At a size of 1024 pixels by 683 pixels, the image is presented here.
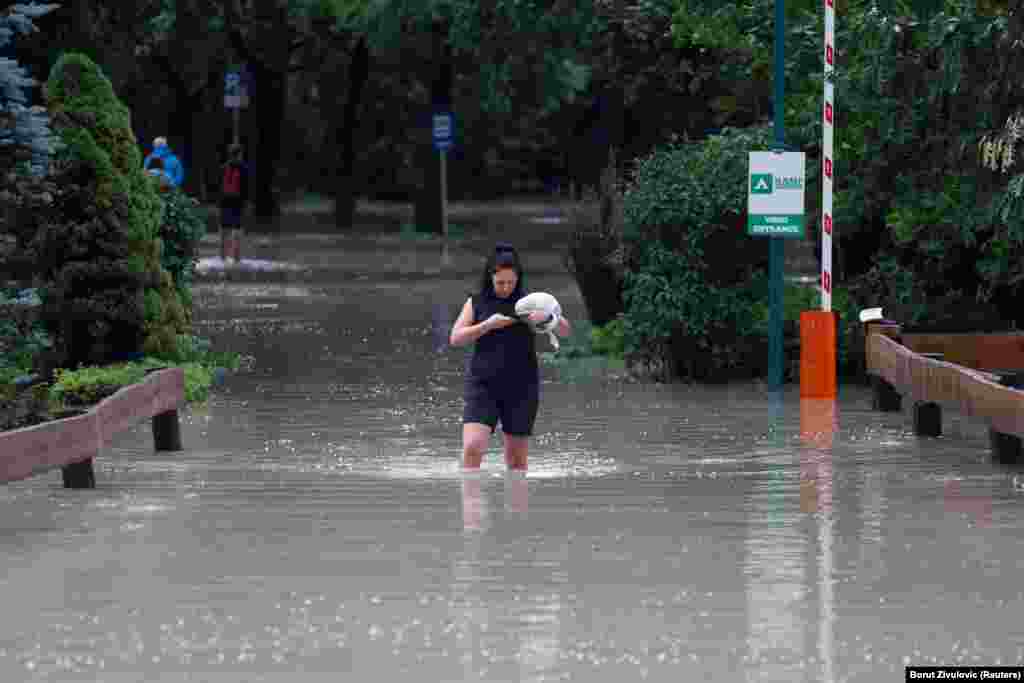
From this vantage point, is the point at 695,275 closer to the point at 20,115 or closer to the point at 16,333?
the point at 16,333

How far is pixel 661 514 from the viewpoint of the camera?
12.5 m

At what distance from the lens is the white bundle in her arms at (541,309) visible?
1399 cm

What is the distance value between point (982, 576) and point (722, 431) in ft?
25.1

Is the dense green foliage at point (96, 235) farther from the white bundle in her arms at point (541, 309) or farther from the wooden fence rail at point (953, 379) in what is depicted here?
the white bundle in her arms at point (541, 309)

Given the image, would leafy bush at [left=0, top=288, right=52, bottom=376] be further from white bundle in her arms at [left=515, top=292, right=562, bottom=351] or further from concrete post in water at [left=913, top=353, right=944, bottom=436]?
concrete post in water at [left=913, top=353, right=944, bottom=436]

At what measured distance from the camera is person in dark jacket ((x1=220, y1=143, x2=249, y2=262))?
45.9 m

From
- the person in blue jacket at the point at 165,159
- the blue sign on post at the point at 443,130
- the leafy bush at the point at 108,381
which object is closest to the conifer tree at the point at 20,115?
the leafy bush at the point at 108,381

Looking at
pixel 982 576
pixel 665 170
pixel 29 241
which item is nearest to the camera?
pixel 982 576

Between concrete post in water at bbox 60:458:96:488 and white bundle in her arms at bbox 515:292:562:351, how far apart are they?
2.58m

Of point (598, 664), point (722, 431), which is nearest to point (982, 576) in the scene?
point (598, 664)

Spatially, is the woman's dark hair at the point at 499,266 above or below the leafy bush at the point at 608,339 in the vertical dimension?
above

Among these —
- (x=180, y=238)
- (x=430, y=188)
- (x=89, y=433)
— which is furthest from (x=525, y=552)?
(x=430, y=188)

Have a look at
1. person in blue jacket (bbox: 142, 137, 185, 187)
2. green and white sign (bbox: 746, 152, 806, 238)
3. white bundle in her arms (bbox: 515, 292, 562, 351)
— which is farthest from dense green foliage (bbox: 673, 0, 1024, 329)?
person in blue jacket (bbox: 142, 137, 185, 187)

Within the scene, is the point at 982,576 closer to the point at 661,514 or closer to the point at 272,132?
the point at 661,514
